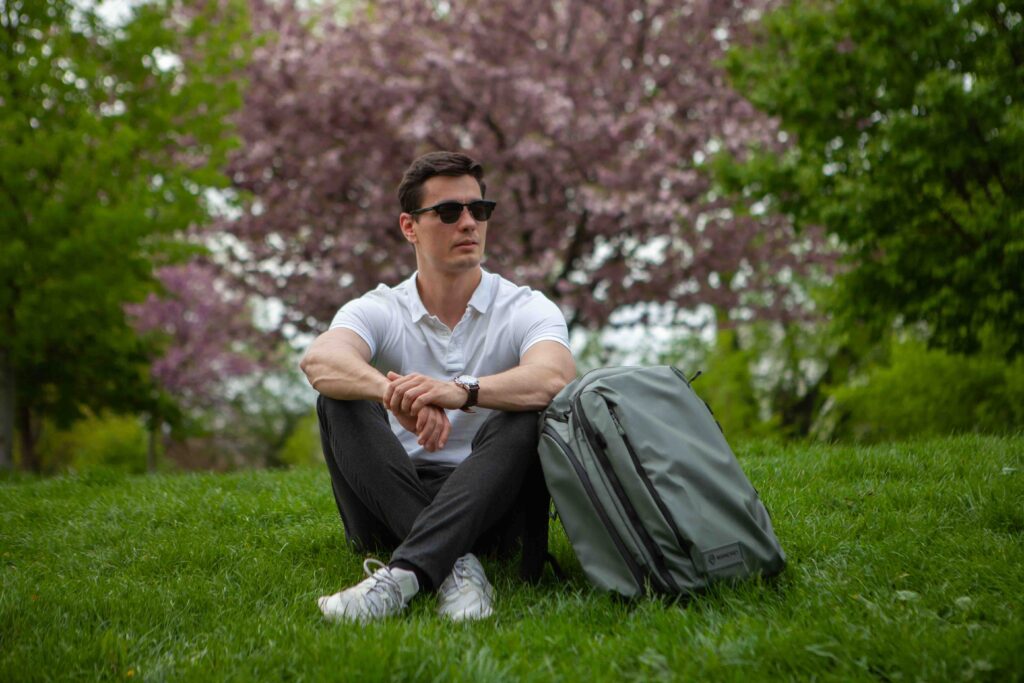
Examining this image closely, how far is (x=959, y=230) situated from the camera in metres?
7.41

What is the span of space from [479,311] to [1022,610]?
7.05 ft

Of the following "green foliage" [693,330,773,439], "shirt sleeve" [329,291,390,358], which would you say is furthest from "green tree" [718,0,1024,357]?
"green foliage" [693,330,773,439]

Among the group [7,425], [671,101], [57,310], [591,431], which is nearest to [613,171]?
[671,101]

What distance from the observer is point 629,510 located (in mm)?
2850

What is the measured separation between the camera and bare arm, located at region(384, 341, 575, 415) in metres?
3.17

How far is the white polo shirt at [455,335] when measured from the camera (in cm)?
358

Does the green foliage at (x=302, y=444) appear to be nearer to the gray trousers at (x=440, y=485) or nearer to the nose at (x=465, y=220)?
the nose at (x=465, y=220)

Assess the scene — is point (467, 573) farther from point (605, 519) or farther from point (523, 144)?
point (523, 144)

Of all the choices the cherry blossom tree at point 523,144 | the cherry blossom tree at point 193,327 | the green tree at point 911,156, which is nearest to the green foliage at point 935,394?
the green tree at point 911,156

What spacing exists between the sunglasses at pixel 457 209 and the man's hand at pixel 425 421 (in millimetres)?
767

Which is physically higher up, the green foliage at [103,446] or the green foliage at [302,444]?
the green foliage at [103,446]

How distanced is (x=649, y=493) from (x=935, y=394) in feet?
30.3

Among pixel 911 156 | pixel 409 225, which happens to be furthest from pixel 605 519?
pixel 911 156

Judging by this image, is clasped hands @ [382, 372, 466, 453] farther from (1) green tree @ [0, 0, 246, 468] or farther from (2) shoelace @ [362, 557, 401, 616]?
(1) green tree @ [0, 0, 246, 468]
